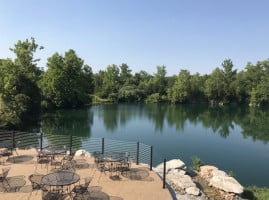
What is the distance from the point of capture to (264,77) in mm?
67750

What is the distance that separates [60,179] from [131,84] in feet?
210

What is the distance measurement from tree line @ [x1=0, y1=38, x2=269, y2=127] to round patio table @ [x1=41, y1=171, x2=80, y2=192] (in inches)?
1115

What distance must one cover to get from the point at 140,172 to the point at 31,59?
1330 inches

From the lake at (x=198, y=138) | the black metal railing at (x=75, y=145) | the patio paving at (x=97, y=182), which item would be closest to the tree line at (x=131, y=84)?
the lake at (x=198, y=138)

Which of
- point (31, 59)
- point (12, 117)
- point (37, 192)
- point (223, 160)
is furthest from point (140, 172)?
point (31, 59)

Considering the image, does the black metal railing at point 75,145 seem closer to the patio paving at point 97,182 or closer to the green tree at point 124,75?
the patio paving at point 97,182

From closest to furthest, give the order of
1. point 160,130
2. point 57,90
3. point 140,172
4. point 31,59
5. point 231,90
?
point 140,172 < point 160,130 < point 31,59 < point 57,90 < point 231,90

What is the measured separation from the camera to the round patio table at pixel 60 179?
759 centimetres

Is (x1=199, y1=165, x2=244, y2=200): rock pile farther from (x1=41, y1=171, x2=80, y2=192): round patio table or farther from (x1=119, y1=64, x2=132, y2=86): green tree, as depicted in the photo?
(x1=119, y1=64, x2=132, y2=86): green tree

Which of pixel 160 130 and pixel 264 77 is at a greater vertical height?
pixel 264 77

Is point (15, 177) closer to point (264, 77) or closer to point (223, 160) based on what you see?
point (223, 160)

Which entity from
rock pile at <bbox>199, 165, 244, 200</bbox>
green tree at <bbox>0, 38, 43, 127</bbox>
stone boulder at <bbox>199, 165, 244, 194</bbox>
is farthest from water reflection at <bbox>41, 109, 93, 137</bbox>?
rock pile at <bbox>199, 165, 244, 200</bbox>

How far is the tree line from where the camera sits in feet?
148

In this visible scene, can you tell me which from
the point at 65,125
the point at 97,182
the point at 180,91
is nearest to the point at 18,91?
the point at 65,125
